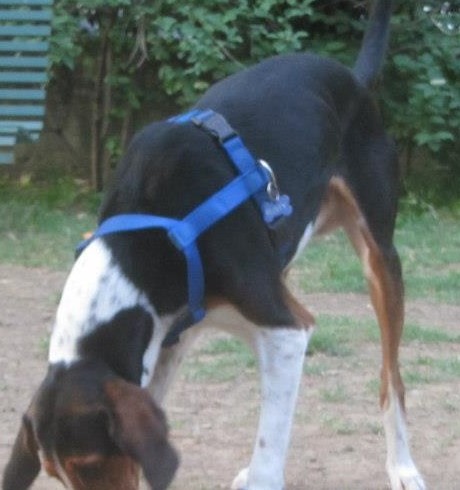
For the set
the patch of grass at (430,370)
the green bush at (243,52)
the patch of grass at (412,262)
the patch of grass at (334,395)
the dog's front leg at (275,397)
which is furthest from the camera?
the green bush at (243,52)

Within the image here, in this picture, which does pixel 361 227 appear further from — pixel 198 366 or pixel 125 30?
pixel 125 30

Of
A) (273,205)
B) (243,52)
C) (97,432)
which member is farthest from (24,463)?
(243,52)

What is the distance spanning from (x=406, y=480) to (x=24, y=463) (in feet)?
4.96

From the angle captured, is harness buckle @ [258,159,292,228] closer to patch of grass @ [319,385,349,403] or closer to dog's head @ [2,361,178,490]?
dog's head @ [2,361,178,490]

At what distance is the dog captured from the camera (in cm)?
343

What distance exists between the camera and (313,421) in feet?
17.2

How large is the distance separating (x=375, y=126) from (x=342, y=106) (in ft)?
0.51

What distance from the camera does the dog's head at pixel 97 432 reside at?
328 centimetres

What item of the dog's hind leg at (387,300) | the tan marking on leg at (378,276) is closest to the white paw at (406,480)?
the dog's hind leg at (387,300)

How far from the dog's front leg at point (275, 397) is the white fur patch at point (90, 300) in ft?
1.38

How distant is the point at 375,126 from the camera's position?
4852mm

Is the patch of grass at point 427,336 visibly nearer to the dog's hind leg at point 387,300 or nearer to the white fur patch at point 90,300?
the dog's hind leg at point 387,300

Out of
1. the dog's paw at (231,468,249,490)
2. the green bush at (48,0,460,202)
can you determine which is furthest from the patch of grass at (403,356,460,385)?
the green bush at (48,0,460,202)

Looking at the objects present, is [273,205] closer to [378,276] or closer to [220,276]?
[220,276]
